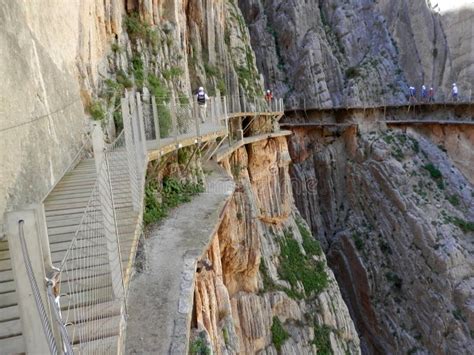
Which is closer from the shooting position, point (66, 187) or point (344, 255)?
point (66, 187)

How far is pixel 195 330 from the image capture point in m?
6.48

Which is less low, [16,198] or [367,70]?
[367,70]

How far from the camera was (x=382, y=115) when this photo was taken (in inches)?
1297

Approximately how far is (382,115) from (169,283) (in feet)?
102

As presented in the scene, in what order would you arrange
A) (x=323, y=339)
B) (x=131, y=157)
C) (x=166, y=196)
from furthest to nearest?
(x=323, y=339) → (x=166, y=196) → (x=131, y=157)

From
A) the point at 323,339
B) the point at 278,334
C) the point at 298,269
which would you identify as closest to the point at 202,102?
the point at 278,334

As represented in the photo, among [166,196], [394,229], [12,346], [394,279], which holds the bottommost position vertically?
[394,279]

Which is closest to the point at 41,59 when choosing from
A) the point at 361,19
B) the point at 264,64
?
the point at 264,64

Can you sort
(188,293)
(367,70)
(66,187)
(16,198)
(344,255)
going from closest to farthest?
(16,198), (188,293), (66,187), (344,255), (367,70)

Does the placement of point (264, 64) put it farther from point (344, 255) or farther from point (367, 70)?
point (344, 255)

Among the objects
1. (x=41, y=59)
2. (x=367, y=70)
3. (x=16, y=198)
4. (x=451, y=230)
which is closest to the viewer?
(x=16, y=198)

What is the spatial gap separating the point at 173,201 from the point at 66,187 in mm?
3587

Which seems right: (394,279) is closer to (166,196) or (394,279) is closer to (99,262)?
(166,196)

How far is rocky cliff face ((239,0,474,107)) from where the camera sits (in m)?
36.3
